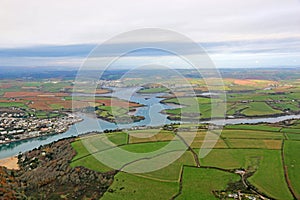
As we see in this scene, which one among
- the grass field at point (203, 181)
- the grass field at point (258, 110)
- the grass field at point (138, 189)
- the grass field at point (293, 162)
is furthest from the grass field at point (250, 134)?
the grass field at point (258, 110)

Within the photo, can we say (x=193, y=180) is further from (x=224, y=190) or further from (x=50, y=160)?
(x=50, y=160)

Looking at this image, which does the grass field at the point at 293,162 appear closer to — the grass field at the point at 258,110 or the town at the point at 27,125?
the grass field at the point at 258,110

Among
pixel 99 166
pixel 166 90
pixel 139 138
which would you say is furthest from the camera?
pixel 166 90

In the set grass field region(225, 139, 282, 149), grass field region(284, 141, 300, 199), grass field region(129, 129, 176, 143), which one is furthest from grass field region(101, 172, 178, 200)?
grass field region(225, 139, 282, 149)

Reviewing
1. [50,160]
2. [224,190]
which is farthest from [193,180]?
[50,160]

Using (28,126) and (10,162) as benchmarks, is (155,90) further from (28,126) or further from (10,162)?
(10,162)

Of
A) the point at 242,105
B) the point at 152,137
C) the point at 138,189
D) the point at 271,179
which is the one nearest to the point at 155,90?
the point at 242,105

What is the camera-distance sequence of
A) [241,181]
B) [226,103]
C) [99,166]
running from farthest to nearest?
[226,103] → [99,166] → [241,181]

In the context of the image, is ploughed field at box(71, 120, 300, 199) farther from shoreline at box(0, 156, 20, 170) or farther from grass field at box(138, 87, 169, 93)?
grass field at box(138, 87, 169, 93)
